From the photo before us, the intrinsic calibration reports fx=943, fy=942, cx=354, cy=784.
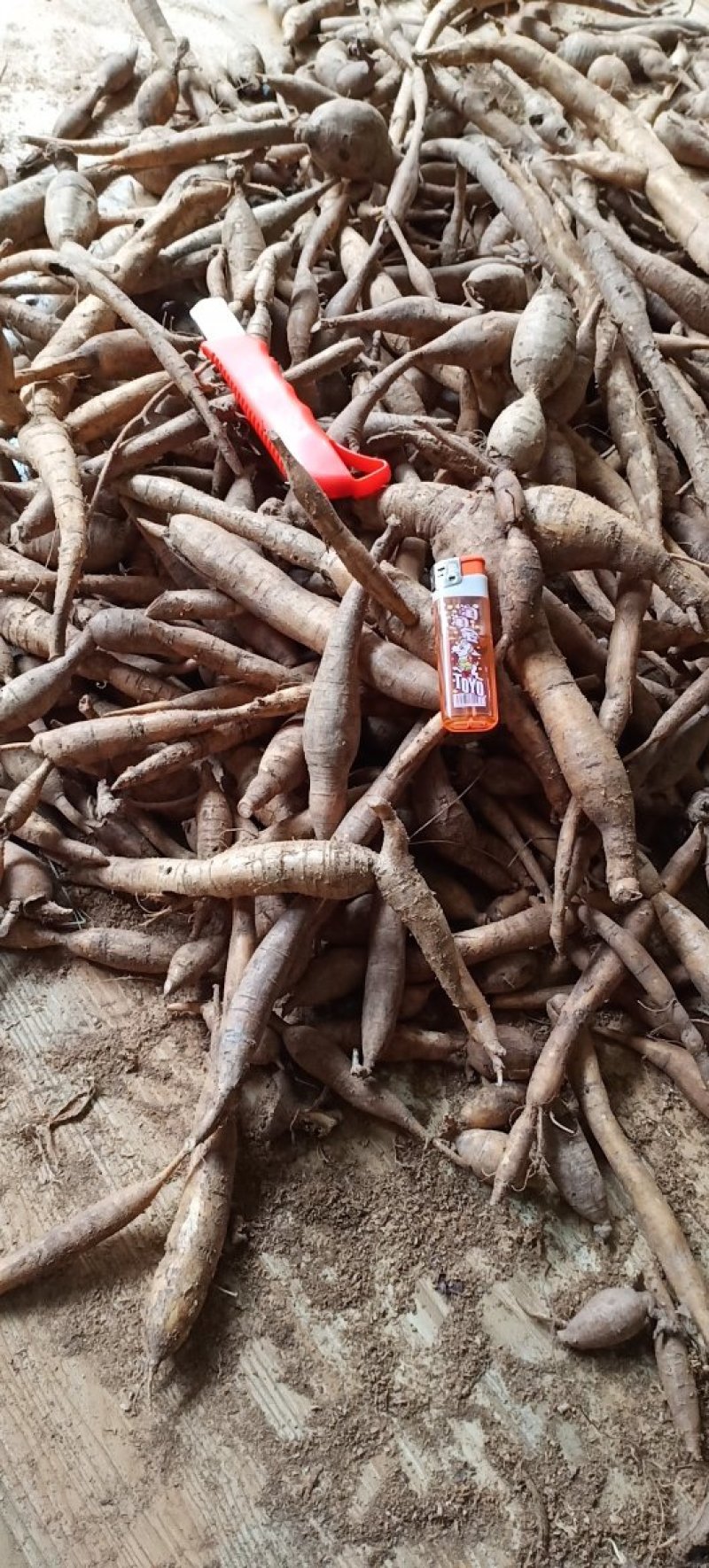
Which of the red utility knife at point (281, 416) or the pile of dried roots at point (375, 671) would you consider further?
the red utility knife at point (281, 416)

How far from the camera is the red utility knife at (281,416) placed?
1.70 meters

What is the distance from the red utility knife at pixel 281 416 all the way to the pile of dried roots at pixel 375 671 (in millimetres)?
67

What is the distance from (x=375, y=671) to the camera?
63.5 inches

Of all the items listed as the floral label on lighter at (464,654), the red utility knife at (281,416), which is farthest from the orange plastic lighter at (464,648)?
the red utility knife at (281,416)

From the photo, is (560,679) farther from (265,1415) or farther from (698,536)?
(265,1415)

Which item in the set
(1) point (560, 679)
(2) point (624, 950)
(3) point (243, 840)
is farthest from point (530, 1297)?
(1) point (560, 679)

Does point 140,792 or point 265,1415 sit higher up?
point 140,792

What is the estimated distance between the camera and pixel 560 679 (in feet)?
5.12

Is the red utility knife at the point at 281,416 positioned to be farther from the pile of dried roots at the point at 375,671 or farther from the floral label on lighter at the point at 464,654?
the floral label on lighter at the point at 464,654

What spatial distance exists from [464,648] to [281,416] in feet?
2.05

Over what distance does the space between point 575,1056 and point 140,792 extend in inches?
36.7

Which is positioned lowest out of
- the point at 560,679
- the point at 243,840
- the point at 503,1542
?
the point at 503,1542

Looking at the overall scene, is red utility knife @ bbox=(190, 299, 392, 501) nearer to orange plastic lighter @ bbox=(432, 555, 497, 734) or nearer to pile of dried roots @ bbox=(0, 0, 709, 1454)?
pile of dried roots @ bbox=(0, 0, 709, 1454)

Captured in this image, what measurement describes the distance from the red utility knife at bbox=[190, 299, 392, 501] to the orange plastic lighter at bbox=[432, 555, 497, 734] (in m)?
0.30
